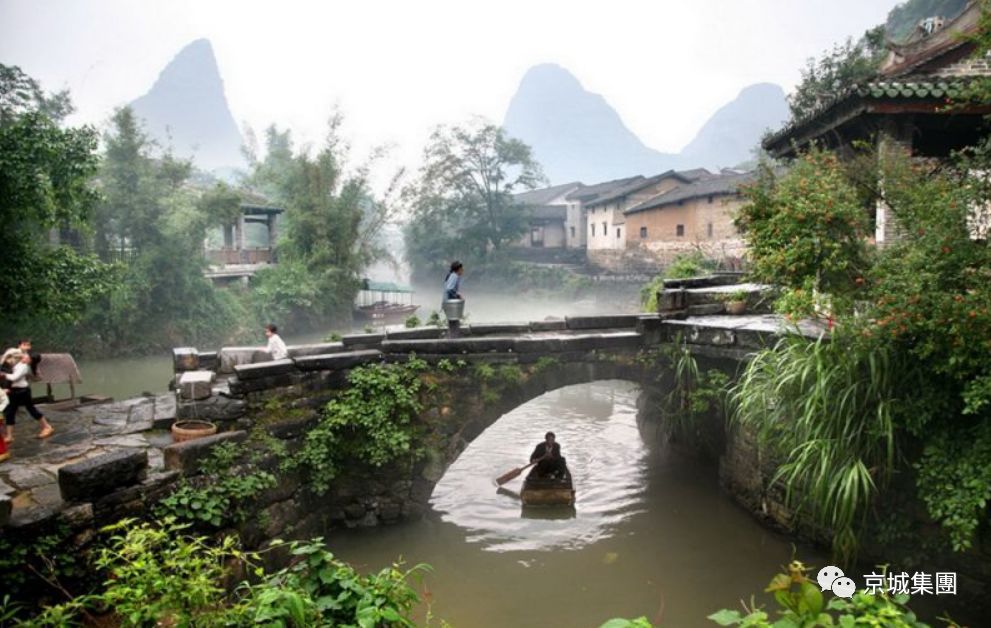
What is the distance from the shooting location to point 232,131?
133500 millimetres

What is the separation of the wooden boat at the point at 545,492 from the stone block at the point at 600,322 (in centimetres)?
272

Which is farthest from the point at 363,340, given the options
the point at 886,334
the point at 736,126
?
the point at 736,126

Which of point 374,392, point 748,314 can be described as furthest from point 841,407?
point 374,392

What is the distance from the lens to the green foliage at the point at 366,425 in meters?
8.27

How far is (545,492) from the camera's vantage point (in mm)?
10258

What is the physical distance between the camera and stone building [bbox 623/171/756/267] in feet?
94.0

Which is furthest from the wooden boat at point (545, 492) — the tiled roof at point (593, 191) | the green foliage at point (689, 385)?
the tiled roof at point (593, 191)

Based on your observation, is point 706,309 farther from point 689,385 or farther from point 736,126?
point 736,126

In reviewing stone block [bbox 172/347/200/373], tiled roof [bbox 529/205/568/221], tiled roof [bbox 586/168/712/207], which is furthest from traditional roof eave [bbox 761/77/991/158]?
tiled roof [bbox 529/205/568/221]

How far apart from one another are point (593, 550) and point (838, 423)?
3.92m

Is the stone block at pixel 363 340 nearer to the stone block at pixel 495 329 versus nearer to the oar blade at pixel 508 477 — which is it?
the stone block at pixel 495 329

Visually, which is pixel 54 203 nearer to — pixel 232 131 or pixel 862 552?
pixel 862 552

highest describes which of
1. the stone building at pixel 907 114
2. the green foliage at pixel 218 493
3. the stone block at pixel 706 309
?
the stone building at pixel 907 114

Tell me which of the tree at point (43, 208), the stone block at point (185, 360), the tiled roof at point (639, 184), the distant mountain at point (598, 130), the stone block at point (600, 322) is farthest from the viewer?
the distant mountain at point (598, 130)
